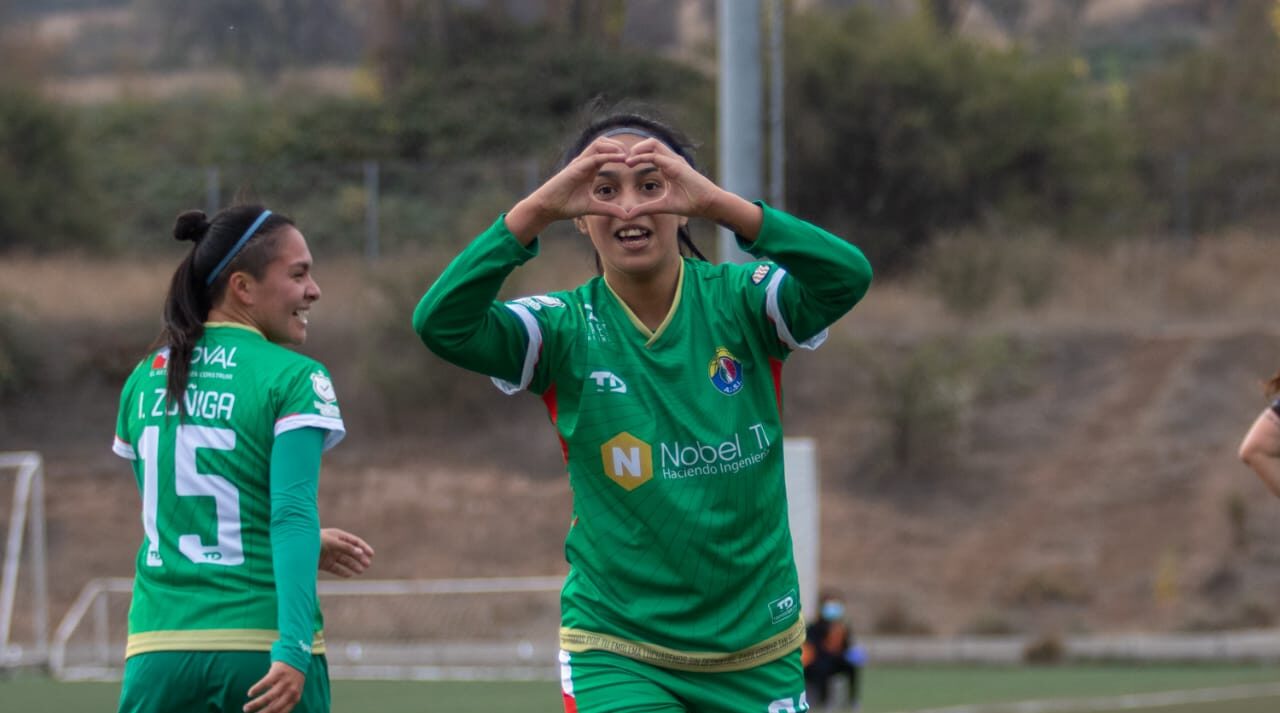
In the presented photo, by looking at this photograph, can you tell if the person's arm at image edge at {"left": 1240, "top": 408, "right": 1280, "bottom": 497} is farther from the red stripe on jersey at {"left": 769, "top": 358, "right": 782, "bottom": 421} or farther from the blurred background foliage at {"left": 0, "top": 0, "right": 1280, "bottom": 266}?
the blurred background foliage at {"left": 0, "top": 0, "right": 1280, "bottom": 266}

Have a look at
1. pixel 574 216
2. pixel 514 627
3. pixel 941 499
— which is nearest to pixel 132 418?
pixel 574 216

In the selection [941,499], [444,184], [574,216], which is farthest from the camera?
[444,184]

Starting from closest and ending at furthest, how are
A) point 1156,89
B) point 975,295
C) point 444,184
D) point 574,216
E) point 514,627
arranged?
1. point 574,216
2. point 514,627
3. point 975,295
4. point 444,184
5. point 1156,89

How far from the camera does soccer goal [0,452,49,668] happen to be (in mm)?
17047

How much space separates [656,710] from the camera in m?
4.09

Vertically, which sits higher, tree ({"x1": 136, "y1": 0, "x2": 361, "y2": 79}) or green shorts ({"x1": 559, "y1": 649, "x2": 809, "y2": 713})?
tree ({"x1": 136, "y1": 0, "x2": 361, "y2": 79})

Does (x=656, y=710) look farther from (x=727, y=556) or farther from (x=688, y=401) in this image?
(x=688, y=401)

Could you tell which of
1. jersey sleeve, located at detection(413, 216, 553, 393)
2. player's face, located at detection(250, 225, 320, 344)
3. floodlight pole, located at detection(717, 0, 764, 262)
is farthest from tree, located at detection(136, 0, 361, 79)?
jersey sleeve, located at detection(413, 216, 553, 393)

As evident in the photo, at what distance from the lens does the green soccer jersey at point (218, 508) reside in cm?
425

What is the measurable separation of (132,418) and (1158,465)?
65.0ft

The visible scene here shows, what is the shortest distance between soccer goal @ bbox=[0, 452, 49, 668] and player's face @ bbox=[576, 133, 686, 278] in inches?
527

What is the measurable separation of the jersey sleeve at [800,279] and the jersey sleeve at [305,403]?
39.5 inches

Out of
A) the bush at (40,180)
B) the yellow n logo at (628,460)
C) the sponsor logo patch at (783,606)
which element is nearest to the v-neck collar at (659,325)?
the yellow n logo at (628,460)

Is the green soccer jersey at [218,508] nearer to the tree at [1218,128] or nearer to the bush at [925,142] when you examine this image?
the bush at [925,142]
